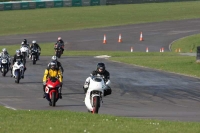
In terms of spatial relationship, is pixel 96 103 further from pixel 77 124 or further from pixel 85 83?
pixel 77 124

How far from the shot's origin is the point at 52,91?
20.8 metres

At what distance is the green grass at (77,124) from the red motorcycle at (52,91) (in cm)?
494

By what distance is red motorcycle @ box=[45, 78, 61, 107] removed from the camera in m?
20.8

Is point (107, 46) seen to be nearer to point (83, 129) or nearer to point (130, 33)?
point (130, 33)

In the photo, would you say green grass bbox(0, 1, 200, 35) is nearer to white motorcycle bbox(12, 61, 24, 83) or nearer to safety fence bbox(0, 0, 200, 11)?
safety fence bbox(0, 0, 200, 11)

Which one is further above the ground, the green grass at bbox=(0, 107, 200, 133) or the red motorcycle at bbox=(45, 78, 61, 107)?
the green grass at bbox=(0, 107, 200, 133)

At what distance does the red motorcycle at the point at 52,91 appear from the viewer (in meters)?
20.8

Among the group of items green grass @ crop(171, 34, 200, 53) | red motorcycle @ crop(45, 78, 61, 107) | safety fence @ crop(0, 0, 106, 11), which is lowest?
green grass @ crop(171, 34, 200, 53)

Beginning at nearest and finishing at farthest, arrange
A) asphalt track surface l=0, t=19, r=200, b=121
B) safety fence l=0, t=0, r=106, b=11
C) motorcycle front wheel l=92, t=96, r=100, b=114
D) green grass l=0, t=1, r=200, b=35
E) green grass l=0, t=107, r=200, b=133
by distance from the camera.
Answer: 1. green grass l=0, t=107, r=200, b=133
2. motorcycle front wheel l=92, t=96, r=100, b=114
3. asphalt track surface l=0, t=19, r=200, b=121
4. green grass l=0, t=1, r=200, b=35
5. safety fence l=0, t=0, r=106, b=11

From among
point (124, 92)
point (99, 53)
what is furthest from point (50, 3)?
point (124, 92)

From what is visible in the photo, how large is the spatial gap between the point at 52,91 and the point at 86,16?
176 ft

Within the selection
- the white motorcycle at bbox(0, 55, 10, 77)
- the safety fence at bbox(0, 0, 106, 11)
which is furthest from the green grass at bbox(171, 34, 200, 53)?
the safety fence at bbox(0, 0, 106, 11)

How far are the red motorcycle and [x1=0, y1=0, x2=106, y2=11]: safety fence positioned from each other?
2232 inches

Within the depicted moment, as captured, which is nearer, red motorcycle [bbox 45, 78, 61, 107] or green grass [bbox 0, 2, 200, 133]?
green grass [bbox 0, 2, 200, 133]
